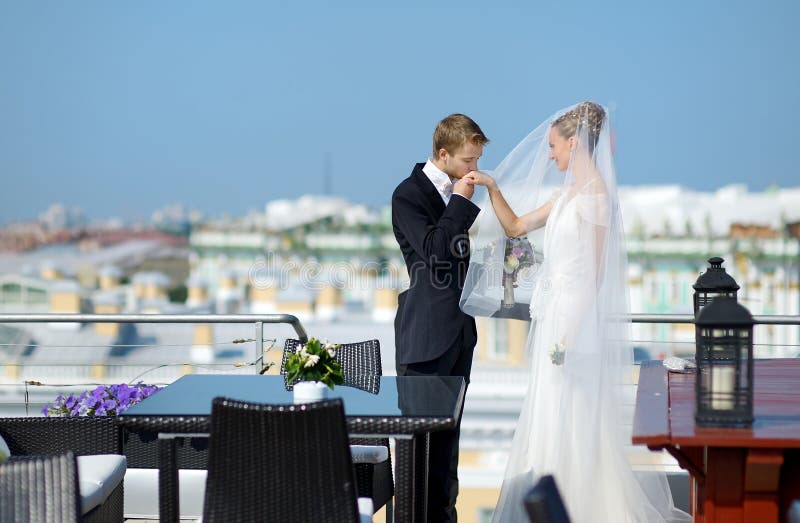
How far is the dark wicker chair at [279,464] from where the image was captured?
2307 mm

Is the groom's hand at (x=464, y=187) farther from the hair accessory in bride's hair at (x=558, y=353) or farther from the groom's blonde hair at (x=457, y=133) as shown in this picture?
the hair accessory in bride's hair at (x=558, y=353)

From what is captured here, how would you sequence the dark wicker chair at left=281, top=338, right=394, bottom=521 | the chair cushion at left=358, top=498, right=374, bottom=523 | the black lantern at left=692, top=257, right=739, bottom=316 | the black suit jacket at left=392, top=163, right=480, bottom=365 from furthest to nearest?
the black suit jacket at left=392, top=163, right=480, bottom=365
the black lantern at left=692, top=257, right=739, bottom=316
the dark wicker chair at left=281, top=338, right=394, bottom=521
the chair cushion at left=358, top=498, right=374, bottom=523

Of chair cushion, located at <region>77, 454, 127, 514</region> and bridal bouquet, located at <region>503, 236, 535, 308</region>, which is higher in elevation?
bridal bouquet, located at <region>503, 236, 535, 308</region>

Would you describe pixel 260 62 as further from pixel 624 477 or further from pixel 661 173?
pixel 624 477

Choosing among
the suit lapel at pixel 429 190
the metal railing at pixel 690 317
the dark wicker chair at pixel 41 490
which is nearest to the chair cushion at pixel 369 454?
the suit lapel at pixel 429 190

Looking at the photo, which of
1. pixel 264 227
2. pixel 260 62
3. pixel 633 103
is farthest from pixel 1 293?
pixel 633 103

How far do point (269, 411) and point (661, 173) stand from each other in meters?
82.7

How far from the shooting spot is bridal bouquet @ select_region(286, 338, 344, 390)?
2783 mm

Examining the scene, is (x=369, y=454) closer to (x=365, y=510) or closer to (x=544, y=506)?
(x=365, y=510)

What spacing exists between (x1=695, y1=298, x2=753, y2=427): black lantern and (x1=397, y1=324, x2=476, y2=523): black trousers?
1106 mm

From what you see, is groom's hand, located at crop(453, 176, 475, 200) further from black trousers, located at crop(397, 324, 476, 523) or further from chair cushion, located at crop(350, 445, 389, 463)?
chair cushion, located at crop(350, 445, 389, 463)

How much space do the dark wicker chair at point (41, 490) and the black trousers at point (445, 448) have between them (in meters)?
1.32

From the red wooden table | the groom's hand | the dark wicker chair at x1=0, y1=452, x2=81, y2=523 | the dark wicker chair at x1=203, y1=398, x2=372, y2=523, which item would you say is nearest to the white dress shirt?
the groom's hand

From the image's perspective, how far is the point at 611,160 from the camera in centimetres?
330
